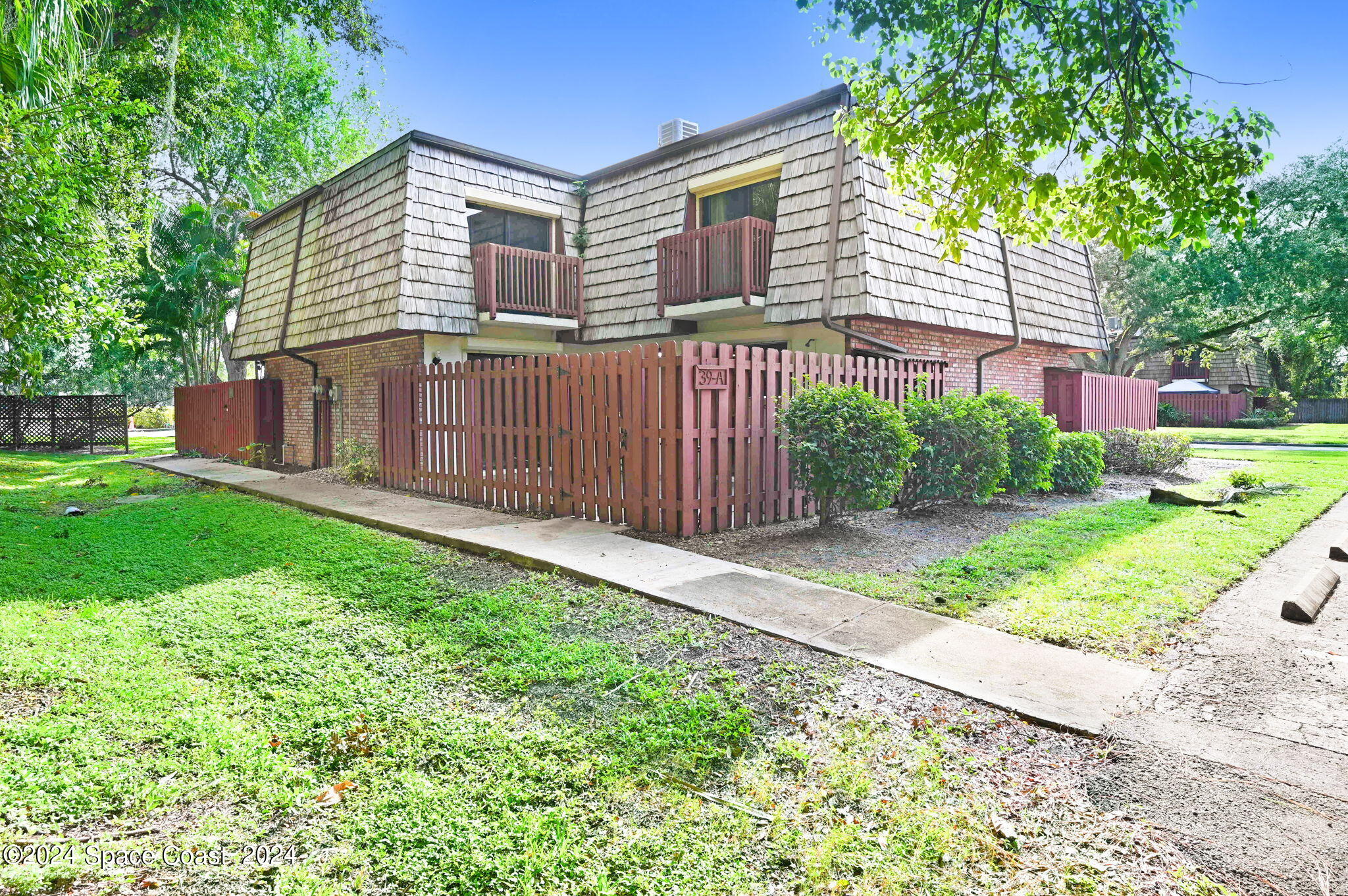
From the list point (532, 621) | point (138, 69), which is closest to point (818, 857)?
point (532, 621)

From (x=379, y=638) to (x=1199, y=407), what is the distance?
4181cm

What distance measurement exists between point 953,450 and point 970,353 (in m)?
5.00

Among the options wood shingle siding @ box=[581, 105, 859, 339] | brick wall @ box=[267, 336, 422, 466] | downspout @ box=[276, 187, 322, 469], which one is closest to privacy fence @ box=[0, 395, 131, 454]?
brick wall @ box=[267, 336, 422, 466]

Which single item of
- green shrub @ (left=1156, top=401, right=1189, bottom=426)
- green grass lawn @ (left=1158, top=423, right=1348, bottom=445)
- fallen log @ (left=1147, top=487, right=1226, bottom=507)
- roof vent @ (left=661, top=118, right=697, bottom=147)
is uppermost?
roof vent @ (left=661, top=118, right=697, bottom=147)

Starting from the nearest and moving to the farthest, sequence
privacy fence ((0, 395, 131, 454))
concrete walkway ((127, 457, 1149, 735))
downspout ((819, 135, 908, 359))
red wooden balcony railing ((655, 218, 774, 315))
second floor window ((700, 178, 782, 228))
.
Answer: concrete walkway ((127, 457, 1149, 735))
downspout ((819, 135, 908, 359))
red wooden balcony railing ((655, 218, 774, 315))
second floor window ((700, 178, 782, 228))
privacy fence ((0, 395, 131, 454))

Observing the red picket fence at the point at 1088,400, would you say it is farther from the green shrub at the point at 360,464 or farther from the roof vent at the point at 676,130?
the green shrub at the point at 360,464

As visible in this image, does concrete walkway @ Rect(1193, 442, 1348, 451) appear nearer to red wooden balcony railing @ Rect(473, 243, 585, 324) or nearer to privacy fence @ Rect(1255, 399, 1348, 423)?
red wooden balcony railing @ Rect(473, 243, 585, 324)

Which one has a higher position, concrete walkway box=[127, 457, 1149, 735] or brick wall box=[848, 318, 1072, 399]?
brick wall box=[848, 318, 1072, 399]

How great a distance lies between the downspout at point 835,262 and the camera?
32.6 ft

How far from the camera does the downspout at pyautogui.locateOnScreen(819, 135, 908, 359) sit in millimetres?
9922

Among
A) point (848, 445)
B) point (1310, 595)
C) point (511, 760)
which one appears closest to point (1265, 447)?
point (1310, 595)

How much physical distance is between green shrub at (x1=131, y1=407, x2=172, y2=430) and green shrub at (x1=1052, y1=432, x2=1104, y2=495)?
46.0 meters

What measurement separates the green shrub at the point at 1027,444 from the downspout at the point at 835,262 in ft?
6.29

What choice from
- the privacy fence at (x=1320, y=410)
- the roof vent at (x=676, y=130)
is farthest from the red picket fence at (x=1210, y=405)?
the roof vent at (x=676, y=130)
